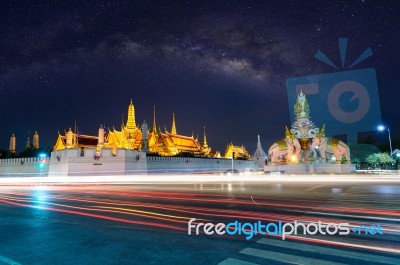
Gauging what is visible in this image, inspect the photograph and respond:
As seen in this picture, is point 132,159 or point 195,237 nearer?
point 195,237

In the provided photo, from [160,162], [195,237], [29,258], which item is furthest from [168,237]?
[160,162]

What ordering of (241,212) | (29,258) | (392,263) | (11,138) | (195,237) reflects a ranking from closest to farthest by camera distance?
(392,263) → (29,258) → (195,237) → (241,212) → (11,138)

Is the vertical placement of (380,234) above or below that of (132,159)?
below

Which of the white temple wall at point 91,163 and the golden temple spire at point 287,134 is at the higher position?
the golden temple spire at point 287,134

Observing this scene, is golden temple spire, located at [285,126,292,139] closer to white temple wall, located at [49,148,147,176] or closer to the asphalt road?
white temple wall, located at [49,148,147,176]

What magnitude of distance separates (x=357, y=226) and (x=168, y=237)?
3883 millimetres

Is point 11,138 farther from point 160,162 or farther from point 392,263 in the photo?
point 392,263

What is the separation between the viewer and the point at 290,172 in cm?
4041

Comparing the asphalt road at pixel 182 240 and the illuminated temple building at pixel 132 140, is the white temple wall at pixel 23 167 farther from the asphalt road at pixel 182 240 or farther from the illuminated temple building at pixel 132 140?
the asphalt road at pixel 182 240

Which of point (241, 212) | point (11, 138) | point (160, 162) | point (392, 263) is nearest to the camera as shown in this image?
point (392, 263)

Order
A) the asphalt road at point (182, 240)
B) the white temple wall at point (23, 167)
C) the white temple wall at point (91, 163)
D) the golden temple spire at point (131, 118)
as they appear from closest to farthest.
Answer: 1. the asphalt road at point (182, 240)
2. the white temple wall at point (91, 163)
3. the white temple wall at point (23, 167)
4. the golden temple spire at point (131, 118)

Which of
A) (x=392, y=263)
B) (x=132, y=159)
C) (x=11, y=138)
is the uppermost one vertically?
(x=11, y=138)

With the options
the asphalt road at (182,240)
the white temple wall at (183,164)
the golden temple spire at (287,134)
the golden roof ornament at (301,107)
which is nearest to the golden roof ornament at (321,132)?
the golden roof ornament at (301,107)

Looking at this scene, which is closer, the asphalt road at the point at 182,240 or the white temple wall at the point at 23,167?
the asphalt road at the point at 182,240
